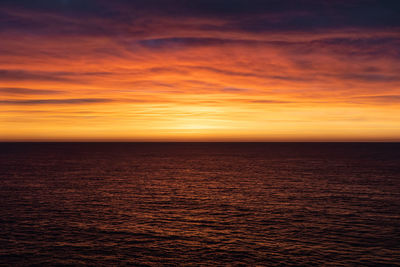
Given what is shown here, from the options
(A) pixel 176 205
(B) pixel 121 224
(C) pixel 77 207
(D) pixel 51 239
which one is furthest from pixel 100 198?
(D) pixel 51 239

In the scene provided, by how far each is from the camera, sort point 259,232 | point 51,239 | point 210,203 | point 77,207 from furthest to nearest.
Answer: point 210,203, point 77,207, point 259,232, point 51,239

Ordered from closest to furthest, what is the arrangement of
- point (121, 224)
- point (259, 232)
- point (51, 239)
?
point (51, 239) < point (259, 232) < point (121, 224)

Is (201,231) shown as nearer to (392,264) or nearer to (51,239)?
(51,239)

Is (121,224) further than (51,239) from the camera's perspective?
Yes

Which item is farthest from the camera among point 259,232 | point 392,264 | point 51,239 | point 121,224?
point 121,224

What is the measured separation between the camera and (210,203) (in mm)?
65750

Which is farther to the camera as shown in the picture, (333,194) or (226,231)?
(333,194)

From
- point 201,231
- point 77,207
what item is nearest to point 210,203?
point 201,231

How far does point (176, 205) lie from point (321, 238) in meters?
28.4

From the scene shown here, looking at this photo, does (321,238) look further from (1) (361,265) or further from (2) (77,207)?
(2) (77,207)

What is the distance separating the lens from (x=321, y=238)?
42625mm

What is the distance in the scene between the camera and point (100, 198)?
70.1m

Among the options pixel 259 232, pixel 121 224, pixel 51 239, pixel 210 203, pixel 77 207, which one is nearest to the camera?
pixel 51 239

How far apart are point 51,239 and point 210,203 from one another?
1217 inches
